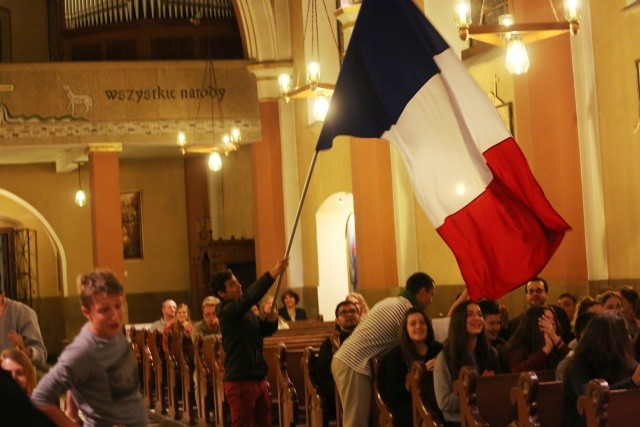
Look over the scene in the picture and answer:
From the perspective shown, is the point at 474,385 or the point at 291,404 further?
the point at 291,404

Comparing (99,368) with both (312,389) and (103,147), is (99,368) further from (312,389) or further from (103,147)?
(103,147)

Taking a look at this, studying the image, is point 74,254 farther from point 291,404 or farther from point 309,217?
point 291,404

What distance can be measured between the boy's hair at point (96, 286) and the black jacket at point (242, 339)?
3.76m

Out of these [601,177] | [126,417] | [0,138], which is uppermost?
[0,138]

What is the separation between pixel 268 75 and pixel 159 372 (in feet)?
24.8

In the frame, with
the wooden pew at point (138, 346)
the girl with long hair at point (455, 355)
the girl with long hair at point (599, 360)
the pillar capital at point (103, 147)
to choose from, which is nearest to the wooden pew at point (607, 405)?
the girl with long hair at point (599, 360)

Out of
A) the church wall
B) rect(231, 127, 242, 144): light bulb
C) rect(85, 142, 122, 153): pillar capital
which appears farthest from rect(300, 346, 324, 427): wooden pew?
the church wall

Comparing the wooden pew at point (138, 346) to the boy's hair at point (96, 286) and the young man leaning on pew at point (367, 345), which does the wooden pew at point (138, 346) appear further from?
the boy's hair at point (96, 286)

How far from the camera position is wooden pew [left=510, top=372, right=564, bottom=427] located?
6320 mm

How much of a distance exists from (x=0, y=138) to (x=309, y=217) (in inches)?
211

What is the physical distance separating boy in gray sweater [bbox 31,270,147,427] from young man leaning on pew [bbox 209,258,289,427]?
369 centimetres

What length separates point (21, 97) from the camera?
20.6m

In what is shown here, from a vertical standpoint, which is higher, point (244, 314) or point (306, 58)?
point (306, 58)

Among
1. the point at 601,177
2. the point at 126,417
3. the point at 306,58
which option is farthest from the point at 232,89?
the point at 126,417
